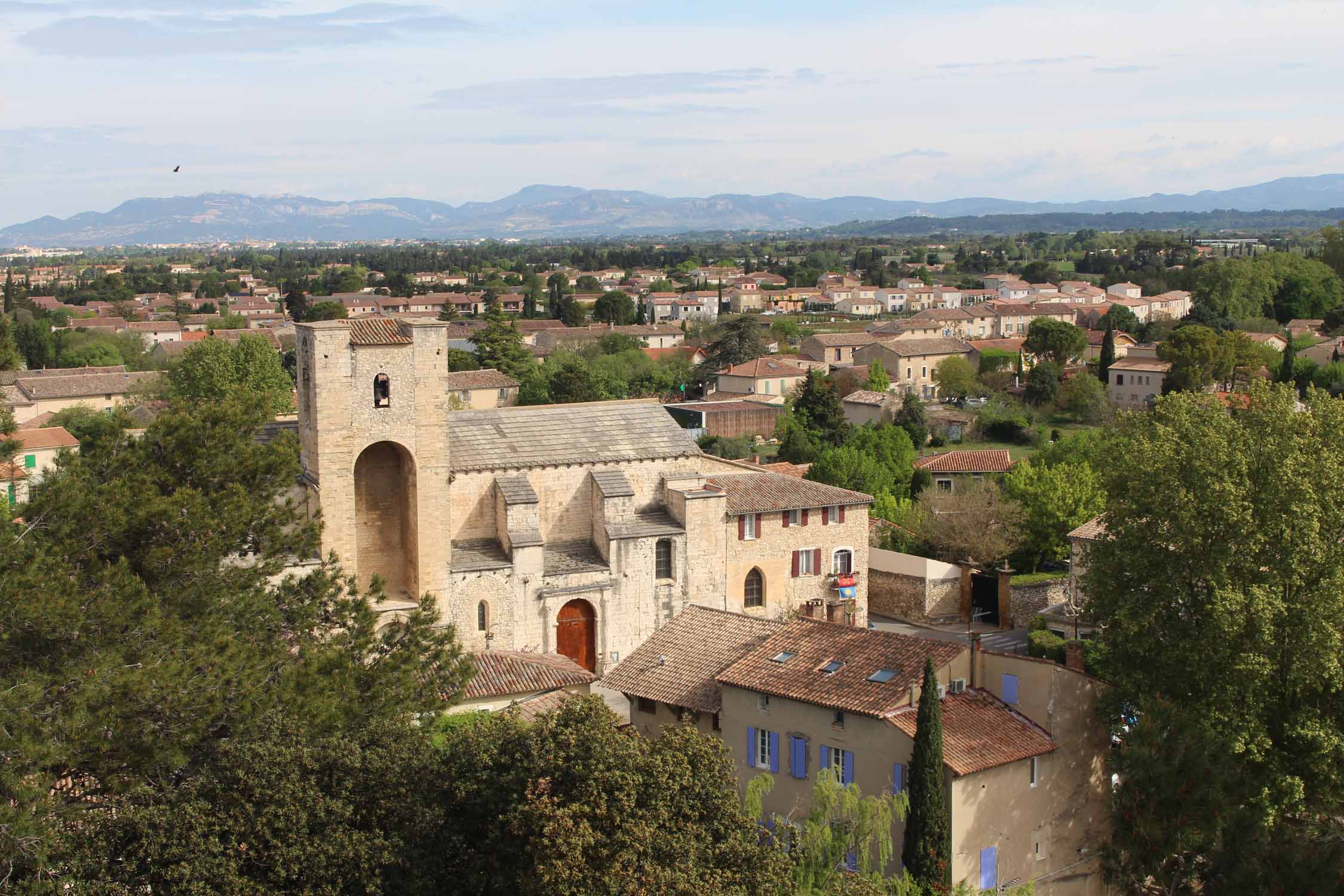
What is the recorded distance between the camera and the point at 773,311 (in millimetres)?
155375

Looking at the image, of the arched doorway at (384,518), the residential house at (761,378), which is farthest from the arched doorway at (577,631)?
the residential house at (761,378)

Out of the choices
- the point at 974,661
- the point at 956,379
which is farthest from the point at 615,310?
the point at 974,661

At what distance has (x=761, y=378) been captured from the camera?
282 feet

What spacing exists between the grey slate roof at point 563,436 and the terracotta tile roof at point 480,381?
1637 inches

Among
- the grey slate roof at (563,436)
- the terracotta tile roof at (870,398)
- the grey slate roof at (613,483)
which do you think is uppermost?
the grey slate roof at (563,436)

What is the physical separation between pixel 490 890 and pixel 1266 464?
15.8m

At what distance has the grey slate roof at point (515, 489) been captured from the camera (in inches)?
1337

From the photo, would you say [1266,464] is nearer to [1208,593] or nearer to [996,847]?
[1208,593]

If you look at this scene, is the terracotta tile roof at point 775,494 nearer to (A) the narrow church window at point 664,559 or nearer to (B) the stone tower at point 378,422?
(A) the narrow church window at point 664,559

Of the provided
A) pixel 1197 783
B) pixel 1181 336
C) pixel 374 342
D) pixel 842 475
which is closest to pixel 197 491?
pixel 374 342

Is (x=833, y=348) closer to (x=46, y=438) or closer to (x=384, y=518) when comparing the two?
(x=46, y=438)

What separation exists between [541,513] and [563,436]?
7.02 feet

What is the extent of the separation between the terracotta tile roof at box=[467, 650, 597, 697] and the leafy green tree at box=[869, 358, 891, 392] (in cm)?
5160

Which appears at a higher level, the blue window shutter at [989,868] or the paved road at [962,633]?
the blue window shutter at [989,868]
